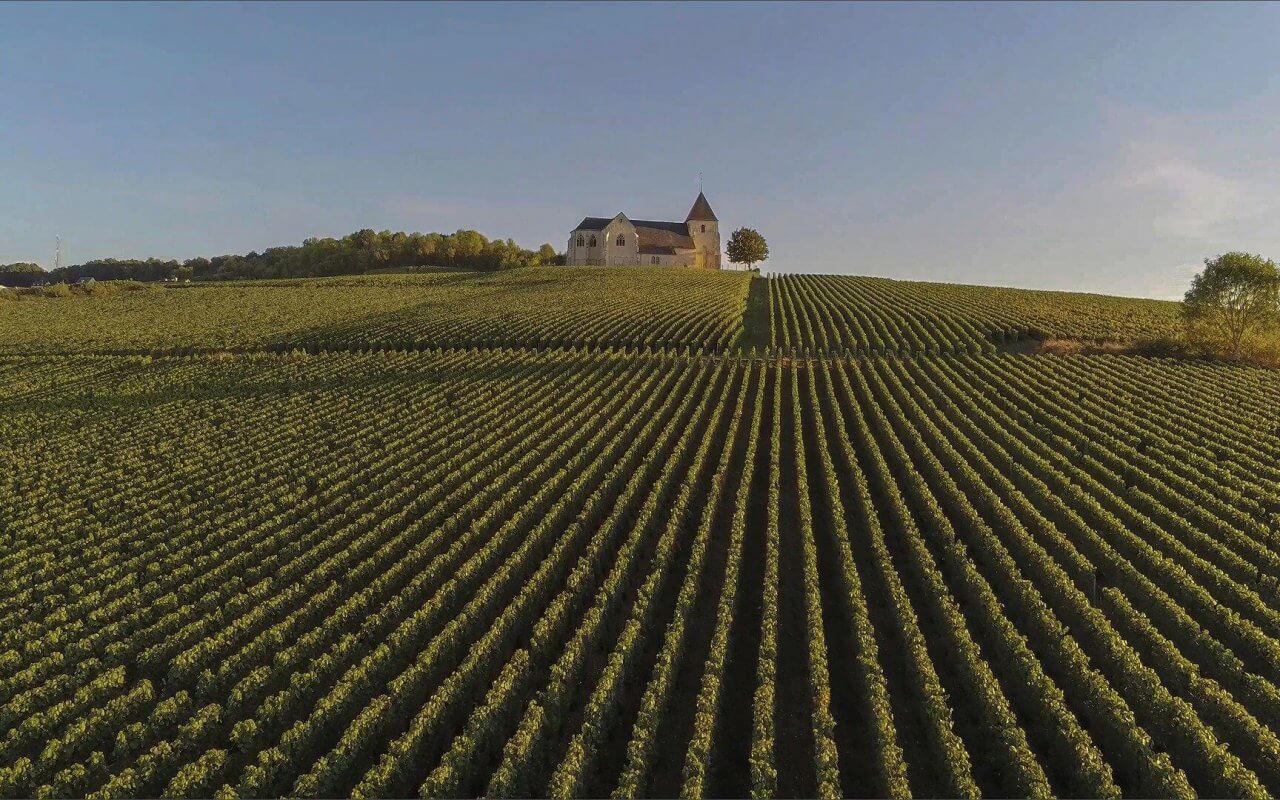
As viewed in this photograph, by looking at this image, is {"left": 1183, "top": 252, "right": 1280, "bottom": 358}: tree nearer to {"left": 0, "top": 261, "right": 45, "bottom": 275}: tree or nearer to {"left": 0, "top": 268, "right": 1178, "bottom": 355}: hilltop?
{"left": 0, "top": 268, "right": 1178, "bottom": 355}: hilltop

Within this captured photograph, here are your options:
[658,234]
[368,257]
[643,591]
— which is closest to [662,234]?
[658,234]

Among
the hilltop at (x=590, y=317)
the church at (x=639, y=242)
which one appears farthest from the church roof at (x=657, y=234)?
the hilltop at (x=590, y=317)

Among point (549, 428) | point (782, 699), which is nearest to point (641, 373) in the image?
point (549, 428)

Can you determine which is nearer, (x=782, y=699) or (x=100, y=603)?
(x=782, y=699)

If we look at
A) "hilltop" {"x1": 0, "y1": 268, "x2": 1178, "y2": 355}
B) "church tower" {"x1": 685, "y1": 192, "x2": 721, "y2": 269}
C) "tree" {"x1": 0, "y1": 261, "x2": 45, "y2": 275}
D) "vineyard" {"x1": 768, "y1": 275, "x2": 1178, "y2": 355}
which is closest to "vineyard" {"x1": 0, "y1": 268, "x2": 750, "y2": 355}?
"hilltop" {"x1": 0, "y1": 268, "x2": 1178, "y2": 355}

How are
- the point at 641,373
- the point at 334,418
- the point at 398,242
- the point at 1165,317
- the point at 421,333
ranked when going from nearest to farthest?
the point at 334,418 < the point at 641,373 < the point at 421,333 < the point at 1165,317 < the point at 398,242

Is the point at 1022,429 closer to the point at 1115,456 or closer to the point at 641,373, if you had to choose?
the point at 1115,456

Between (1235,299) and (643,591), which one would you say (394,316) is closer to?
(643,591)
